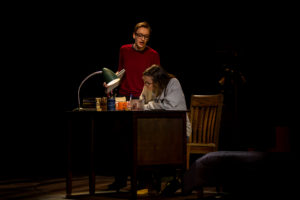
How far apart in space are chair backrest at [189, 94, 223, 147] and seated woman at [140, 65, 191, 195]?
1.90 ft

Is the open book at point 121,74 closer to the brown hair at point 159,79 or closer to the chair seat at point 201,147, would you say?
the brown hair at point 159,79

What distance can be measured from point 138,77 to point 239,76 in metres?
2.50

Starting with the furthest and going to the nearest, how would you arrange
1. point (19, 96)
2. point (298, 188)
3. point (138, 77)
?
point (19, 96) → point (138, 77) → point (298, 188)

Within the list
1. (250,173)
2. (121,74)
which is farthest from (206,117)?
(250,173)

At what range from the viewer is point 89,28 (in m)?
7.53

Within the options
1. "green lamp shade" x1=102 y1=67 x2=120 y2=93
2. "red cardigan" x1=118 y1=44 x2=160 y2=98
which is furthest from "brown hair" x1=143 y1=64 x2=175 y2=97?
"red cardigan" x1=118 y1=44 x2=160 y2=98

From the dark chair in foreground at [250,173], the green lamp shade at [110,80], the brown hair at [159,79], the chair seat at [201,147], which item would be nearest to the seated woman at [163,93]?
the brown hair at [159,79]

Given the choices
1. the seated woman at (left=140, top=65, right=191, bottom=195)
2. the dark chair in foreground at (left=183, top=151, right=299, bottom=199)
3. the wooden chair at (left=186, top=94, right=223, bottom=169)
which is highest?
the seated woman at (left=140, top=65, right=191, bottom=195)

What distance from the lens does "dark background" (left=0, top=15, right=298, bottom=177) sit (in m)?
7.24

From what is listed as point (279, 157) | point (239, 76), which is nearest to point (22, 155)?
point (239, 76)

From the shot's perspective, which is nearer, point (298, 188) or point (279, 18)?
point (298, 188)

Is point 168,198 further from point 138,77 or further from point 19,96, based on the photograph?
point 19,96

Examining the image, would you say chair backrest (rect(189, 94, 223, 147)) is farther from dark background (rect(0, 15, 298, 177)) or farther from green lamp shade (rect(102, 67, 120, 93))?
dark background (rect(0, 15, 298, 177))

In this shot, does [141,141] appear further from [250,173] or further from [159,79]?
[250,173]
